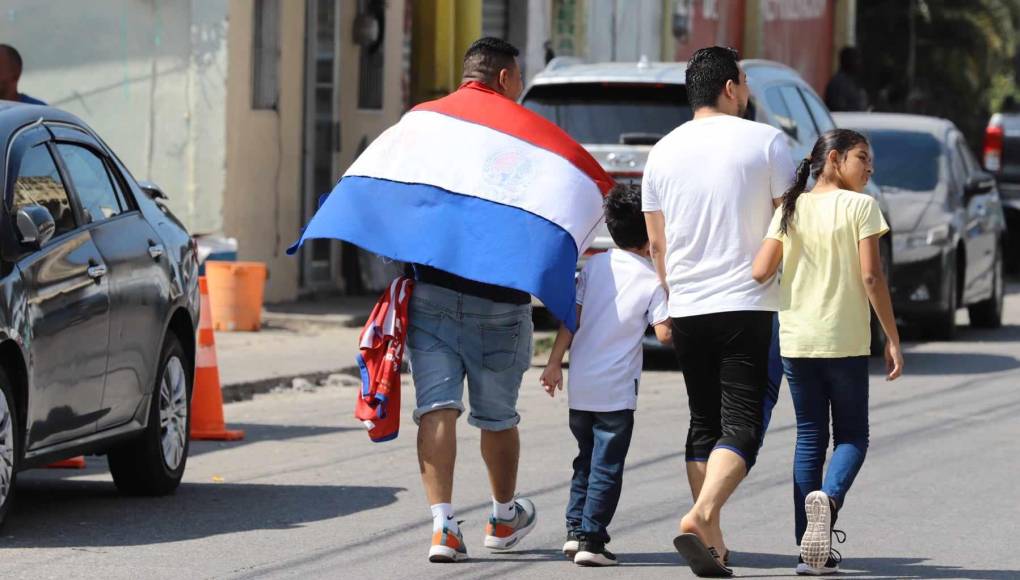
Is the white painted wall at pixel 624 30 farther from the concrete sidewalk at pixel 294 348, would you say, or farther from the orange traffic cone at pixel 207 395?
the orange traffic cone at pixel 207 395

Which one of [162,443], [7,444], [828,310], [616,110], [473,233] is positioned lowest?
[162,443]

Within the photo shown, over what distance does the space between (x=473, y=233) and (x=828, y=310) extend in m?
1.22

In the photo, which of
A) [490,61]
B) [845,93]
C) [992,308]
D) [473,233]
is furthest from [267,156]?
[473,233]

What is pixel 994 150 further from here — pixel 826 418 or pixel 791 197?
pixel 791 197

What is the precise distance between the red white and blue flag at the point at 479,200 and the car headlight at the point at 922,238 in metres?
9.71

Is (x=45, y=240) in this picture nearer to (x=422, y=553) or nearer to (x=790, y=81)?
(x=422, y=553)

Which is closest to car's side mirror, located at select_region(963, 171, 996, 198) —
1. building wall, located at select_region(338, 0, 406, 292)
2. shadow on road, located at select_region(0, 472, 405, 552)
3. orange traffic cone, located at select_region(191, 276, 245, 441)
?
building wall, located at select_region(338, 0, 406, 292)

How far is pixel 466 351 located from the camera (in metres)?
7.45

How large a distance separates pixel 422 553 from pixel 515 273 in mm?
1139

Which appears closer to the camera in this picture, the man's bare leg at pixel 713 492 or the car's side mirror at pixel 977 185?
the man's bare leg at pixel 713 492

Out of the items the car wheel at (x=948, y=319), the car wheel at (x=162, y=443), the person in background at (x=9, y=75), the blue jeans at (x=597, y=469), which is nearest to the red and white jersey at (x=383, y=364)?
the blue jeans at (x=597, y=469)

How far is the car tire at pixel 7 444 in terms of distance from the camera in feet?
25.1

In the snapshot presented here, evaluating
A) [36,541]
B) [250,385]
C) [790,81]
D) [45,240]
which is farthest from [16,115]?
[790,81]

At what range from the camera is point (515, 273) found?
721 centimetres
